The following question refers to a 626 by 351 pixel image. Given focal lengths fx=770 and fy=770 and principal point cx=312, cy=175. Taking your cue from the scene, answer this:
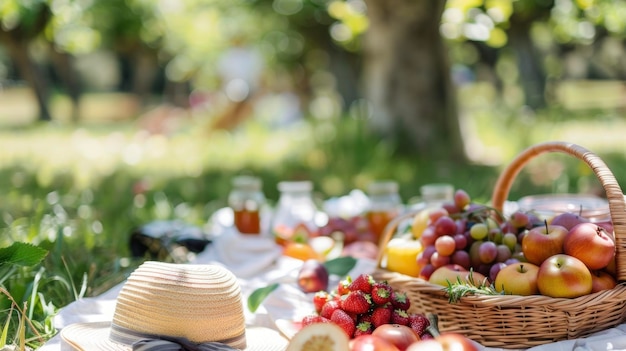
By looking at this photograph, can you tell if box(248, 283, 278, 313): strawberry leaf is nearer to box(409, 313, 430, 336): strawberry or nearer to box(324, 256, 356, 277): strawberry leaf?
box(324, 256, 356, 277): strawberry leaf

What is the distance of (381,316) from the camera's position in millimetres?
2475

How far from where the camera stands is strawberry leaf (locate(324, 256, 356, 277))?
331 centimetres

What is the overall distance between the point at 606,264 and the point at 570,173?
4246 mm

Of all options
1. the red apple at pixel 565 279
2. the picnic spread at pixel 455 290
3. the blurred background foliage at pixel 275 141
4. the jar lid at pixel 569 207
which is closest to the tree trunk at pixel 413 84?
the blurred background foliage at pixel 275 141

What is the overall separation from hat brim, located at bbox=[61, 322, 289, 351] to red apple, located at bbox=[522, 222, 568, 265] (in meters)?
0.90

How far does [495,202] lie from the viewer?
344 cm

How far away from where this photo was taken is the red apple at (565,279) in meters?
2.49

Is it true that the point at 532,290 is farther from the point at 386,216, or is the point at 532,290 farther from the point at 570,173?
the point at 570,173

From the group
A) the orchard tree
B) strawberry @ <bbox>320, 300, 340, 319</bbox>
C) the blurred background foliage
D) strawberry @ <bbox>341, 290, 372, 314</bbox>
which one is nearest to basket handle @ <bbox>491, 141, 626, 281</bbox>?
strawberry @ <bbox>341, 290, 372, 314</bbox>

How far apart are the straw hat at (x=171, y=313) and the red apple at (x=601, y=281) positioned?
120 centimetres

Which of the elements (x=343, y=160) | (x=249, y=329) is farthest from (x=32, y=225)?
(x=343, y=160)

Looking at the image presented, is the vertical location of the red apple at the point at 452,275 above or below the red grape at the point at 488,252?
below

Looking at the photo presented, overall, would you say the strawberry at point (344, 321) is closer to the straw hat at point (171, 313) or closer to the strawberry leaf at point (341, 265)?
the straw hat at point (171, 313)

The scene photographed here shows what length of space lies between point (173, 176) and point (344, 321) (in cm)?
524
